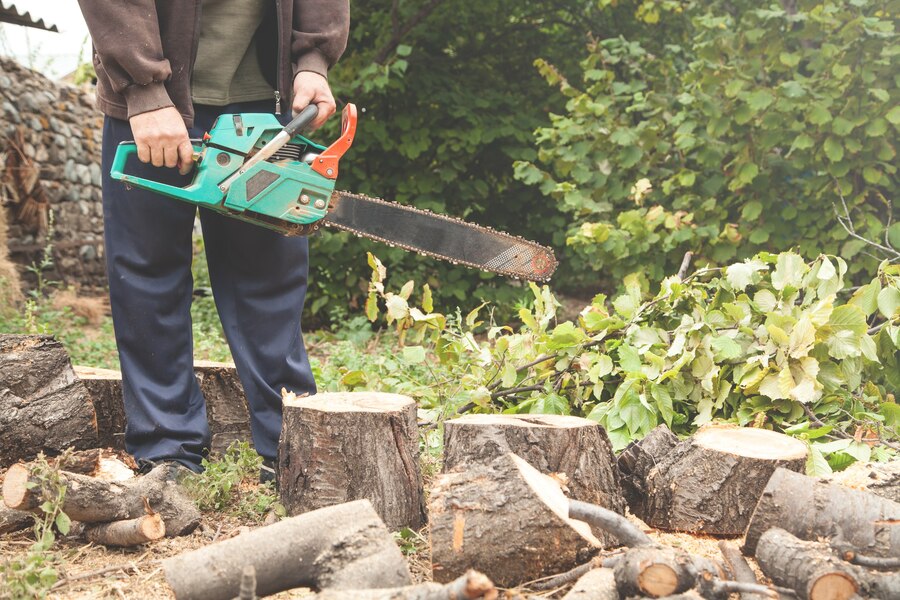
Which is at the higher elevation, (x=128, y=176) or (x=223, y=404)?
(x=128, y=176)

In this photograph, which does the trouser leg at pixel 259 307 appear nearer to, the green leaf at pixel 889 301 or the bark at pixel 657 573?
the bark at pixel 657 573

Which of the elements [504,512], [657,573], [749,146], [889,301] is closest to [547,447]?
[504,512]

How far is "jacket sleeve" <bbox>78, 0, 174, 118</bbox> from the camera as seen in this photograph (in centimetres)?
212

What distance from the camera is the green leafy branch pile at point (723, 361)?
2699mm

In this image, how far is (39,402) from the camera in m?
2.44

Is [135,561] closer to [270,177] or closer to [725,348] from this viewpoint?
[270,177]

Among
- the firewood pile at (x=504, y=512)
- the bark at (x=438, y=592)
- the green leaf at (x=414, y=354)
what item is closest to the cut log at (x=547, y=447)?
the firewood pile at (x=504, y=512)

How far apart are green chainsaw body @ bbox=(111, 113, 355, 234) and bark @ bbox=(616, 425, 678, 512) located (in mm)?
1088

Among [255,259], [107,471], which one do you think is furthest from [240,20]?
[107,471]

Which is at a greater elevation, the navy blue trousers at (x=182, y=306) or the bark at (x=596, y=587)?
the navy blue trousers at (x=182, y=306)

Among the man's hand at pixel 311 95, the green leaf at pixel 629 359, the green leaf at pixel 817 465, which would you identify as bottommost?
the green leaf at pixel 817 465

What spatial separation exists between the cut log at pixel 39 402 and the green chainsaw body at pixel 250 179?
65 cm

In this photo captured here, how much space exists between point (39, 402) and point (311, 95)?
118 cm

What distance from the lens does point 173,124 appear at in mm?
2158
